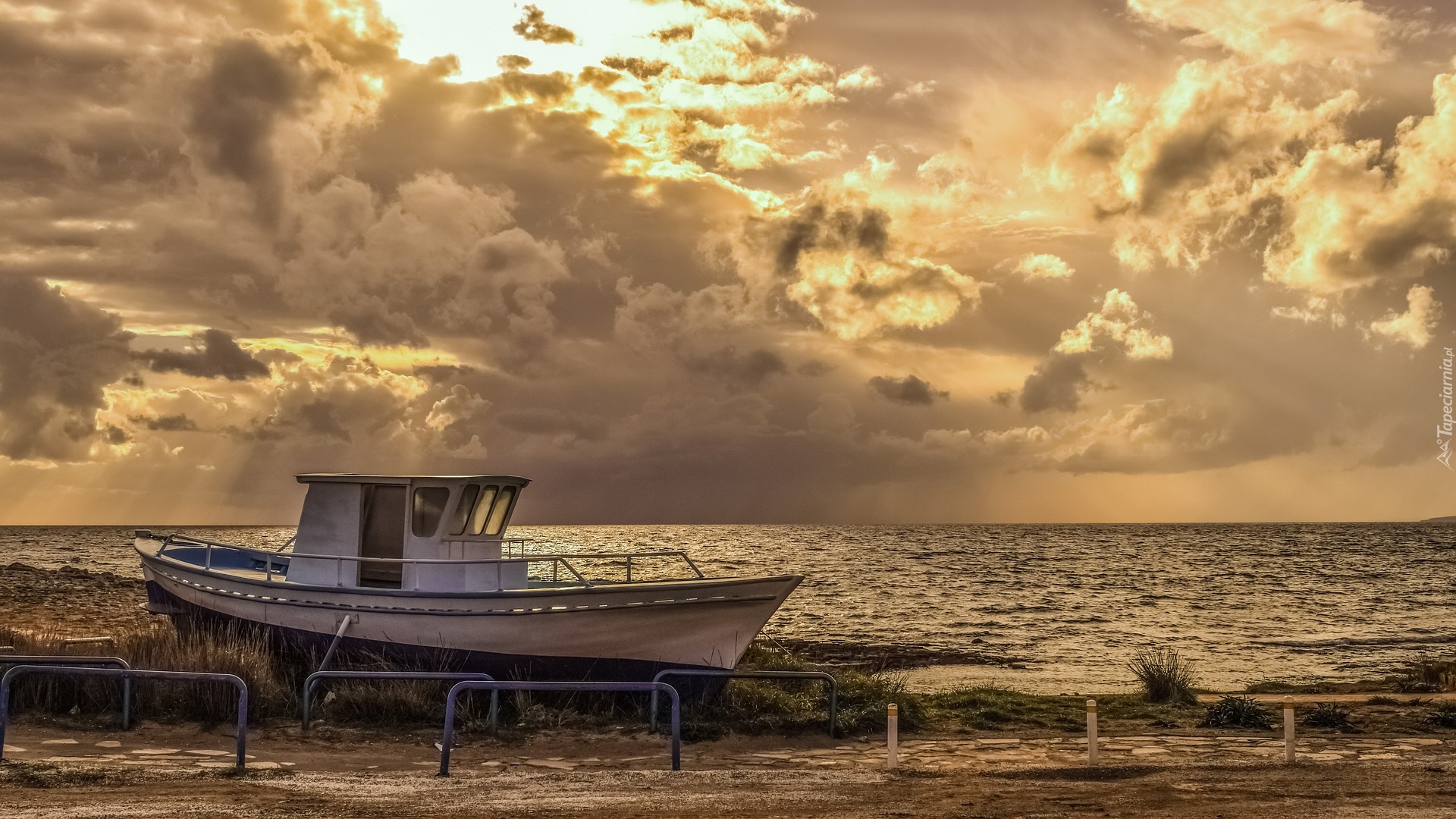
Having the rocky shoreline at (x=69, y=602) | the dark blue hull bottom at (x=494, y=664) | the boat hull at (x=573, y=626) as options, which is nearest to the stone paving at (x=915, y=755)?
the boat hull at (x=573, y=626)

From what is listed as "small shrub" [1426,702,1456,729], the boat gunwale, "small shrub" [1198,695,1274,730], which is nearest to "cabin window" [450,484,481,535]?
the boat gunwale

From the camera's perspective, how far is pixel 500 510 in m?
16.7

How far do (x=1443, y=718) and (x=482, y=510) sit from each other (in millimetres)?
12321

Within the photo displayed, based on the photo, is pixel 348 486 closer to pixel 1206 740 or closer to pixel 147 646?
pixel 147 646

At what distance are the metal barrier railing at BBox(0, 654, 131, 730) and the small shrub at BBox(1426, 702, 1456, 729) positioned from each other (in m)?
14.2

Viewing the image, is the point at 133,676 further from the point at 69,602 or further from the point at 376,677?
the point at 69,602

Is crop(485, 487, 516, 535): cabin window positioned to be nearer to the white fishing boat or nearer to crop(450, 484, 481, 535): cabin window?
the white fishing boat

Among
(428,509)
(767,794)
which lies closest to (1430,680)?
(767,794)

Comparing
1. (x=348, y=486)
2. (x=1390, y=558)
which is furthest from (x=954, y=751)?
(x=1390, y=558)

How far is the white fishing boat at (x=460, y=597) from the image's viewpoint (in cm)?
1452

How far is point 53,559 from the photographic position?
74.6 m

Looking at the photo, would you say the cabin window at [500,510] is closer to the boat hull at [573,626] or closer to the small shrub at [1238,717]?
the boat hull at [573,626]

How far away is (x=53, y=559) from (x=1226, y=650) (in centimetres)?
7212

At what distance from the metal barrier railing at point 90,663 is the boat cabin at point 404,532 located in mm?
Answer: 3333
